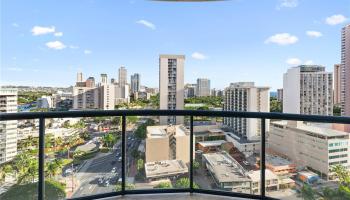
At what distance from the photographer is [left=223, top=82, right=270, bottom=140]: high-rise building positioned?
318 cm

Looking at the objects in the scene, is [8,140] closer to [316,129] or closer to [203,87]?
[316,129]

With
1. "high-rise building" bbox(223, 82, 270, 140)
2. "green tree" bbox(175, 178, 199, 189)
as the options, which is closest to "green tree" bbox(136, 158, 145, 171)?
"green tree" bbox(175, 178, 199, 189)

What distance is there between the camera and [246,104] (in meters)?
4.16

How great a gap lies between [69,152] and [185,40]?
8.02m

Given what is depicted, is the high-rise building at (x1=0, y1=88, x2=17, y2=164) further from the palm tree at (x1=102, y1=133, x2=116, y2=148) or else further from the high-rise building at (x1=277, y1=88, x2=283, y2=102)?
the high-rise building at (x1=277, y1=88, x2=283, y2=102)

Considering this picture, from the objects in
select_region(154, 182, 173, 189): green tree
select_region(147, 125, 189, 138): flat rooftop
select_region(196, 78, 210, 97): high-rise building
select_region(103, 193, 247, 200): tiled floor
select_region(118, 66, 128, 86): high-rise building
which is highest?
select_region(118, 66, 128, 86): high-rise building

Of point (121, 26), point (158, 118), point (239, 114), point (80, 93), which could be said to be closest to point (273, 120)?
point (239, 114)

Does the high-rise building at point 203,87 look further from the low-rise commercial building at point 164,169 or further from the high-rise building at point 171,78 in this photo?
the low-rise commercial building at point 164,169

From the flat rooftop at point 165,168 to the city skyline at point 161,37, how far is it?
15.6 ft

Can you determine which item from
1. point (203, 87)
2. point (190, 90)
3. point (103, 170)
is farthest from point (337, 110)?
point (203, 87)

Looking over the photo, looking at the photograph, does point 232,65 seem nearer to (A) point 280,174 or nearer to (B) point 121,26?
(B) point 121,26

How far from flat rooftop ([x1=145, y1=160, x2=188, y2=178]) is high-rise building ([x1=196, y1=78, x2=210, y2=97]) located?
86.3 inches

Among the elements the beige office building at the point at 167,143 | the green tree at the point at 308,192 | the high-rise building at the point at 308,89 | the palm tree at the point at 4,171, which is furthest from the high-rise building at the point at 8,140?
the high-rise building at the point at 308,89

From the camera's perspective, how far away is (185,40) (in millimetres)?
10477
